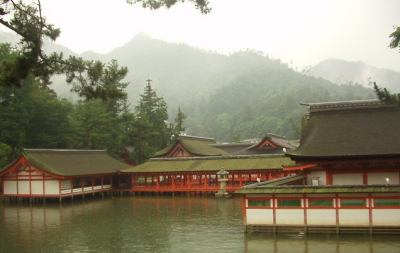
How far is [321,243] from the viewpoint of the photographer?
796 inches

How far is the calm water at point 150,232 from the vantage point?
2023cm

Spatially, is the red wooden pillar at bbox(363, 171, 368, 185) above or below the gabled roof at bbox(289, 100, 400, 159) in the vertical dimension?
below

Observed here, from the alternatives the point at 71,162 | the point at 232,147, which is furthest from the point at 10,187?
the point at 232,147

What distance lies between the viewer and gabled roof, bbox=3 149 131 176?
41.3m

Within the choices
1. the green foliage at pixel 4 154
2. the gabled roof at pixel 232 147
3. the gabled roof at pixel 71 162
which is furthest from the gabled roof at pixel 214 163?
the gabled roof at pixel 232 147

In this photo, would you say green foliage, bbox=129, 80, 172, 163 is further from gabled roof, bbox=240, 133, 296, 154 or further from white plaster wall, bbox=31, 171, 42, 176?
white plaster wall, bbox=31, 171, 42, 176

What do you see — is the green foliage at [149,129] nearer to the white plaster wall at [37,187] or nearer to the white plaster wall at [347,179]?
the white plaster wall at [37,187]

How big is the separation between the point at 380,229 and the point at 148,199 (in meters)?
25.7

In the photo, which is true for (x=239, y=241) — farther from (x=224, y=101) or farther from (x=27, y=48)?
(x=224, y=101)

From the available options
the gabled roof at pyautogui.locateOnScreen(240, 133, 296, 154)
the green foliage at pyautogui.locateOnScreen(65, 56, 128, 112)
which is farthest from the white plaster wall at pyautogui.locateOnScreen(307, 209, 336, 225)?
the gabled roof at pyautogui.locateOnScreen(240, 133, 296, 154)

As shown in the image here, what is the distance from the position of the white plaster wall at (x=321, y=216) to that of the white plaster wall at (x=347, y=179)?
3572mm

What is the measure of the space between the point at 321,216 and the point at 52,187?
2696 cm

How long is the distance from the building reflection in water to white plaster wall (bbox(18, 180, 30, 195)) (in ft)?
87.5

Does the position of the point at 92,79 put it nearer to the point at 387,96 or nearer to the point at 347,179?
the point at 387,96
